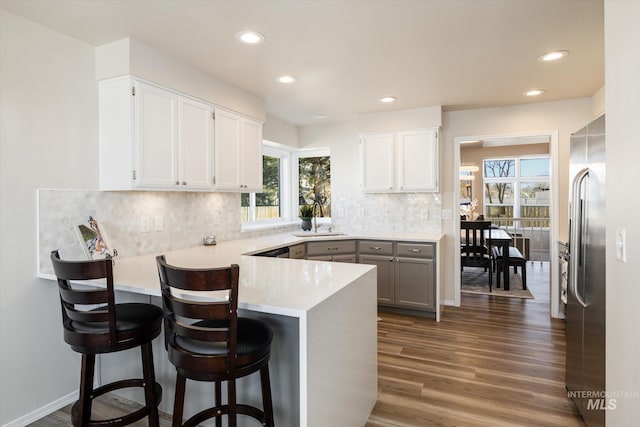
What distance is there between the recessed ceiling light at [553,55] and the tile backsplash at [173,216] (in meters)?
1.94

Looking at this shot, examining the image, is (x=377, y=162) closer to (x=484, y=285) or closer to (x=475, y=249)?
(x=475, y=249)

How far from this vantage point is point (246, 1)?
1.94 m

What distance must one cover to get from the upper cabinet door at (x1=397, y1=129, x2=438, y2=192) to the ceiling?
2.28 feet

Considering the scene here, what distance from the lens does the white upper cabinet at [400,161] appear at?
4.14 meters

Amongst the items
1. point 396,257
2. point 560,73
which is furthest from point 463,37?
point 396,257

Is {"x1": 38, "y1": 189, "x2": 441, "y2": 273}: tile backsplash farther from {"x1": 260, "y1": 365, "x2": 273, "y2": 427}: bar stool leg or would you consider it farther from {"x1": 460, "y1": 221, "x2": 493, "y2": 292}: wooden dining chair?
{"x1": 260, "y1": 365, "x2": 273, "y2": 427}: bar stool leg

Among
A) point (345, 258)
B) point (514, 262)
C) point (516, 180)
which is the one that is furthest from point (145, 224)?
point (516, 180)

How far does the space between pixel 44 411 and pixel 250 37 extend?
2685 mm

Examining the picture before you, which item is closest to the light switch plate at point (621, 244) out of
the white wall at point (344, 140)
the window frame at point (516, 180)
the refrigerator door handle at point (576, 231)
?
the refrigerator door handle at point (576, 231)

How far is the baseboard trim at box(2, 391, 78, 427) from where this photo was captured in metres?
2.07

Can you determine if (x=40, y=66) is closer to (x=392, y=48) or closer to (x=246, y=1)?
(x=246, y=1)

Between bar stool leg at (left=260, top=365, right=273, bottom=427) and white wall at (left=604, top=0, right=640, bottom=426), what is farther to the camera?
bar stool leg at (left=260, top=365, right=273, bottom=427)

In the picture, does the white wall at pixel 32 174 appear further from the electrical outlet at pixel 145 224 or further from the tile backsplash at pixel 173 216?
the electrical outlet at pixel 145 224

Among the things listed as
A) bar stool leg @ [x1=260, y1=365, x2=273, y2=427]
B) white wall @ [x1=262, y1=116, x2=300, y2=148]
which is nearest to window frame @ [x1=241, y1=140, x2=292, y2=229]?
white wall @ [x1=262, y1=116, x2=300, y2=148]
